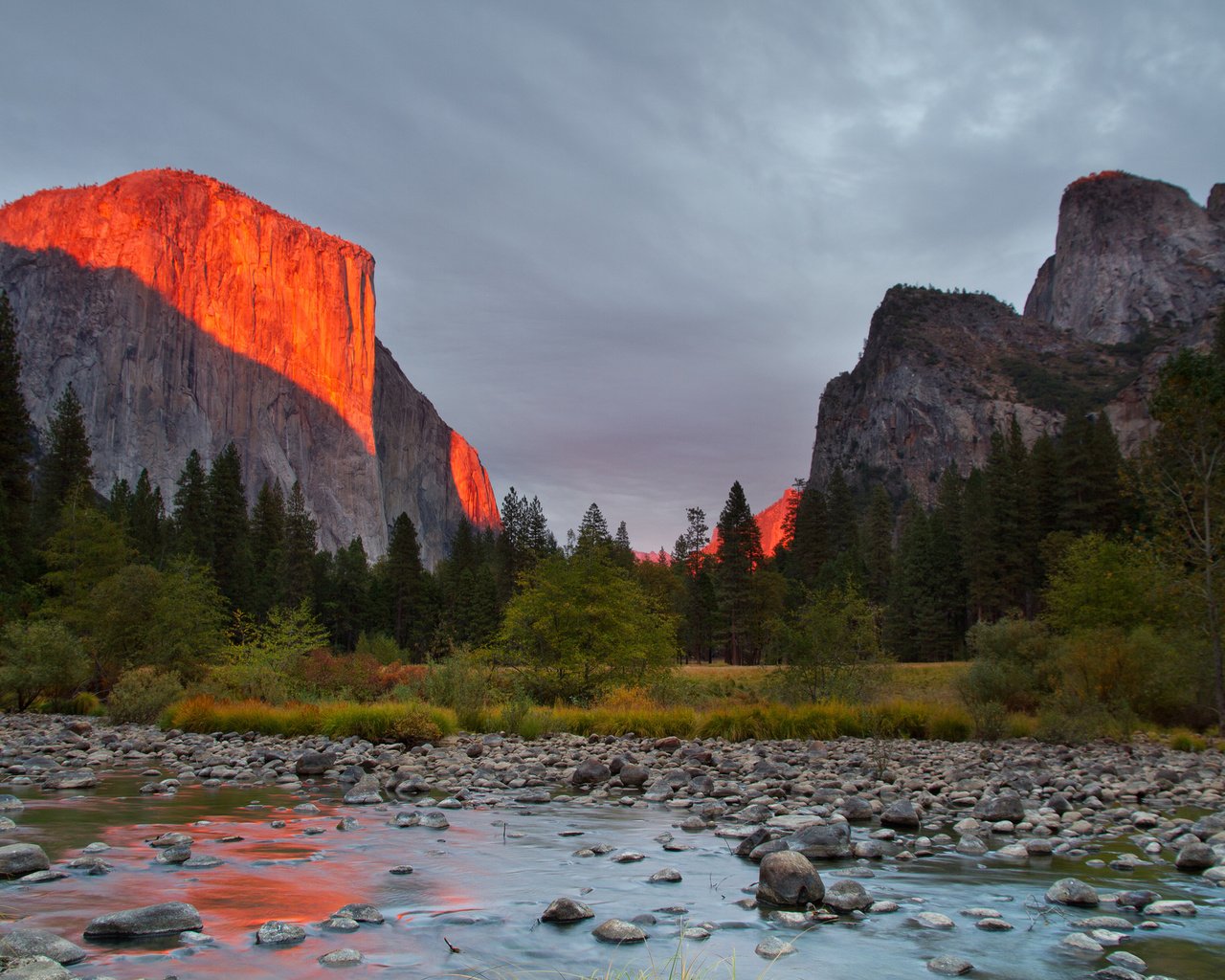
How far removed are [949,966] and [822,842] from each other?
2.91 m

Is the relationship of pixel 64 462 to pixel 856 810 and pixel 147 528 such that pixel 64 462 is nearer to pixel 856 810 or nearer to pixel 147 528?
pixel 147 528

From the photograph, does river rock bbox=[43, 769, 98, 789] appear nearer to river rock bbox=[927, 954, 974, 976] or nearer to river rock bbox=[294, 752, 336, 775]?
river rock bbox=[294, 752, 336, 775]

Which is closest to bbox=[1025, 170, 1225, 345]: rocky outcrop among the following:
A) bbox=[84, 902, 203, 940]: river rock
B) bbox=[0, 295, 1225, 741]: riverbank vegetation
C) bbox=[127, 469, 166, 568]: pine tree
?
bbox=[0, 295, 1225, 741]: riverbank vegetation

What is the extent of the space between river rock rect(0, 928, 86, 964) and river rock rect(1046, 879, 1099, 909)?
5988mm

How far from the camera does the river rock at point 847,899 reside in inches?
213

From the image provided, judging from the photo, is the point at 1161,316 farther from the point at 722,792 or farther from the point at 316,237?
the point at 722,792

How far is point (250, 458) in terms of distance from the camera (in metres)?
131

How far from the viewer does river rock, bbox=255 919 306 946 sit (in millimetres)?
4477

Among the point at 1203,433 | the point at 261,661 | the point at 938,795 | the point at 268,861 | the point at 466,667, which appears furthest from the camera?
the point at 261,661

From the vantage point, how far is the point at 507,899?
566 centimetres

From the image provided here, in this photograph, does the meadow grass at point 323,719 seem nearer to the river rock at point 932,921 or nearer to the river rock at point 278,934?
the river rock at point 278,934

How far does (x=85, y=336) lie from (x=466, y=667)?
12714 cm

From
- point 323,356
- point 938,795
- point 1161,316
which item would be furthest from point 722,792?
point 1161,316

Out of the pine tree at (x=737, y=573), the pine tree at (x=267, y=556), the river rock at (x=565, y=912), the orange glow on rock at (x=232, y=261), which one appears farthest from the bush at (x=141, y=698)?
the orange glow on rock at (x=232, y=261)
